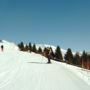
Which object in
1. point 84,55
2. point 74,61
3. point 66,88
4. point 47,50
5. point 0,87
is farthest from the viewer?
point 84,55

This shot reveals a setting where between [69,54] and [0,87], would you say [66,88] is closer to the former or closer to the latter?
[0,87]

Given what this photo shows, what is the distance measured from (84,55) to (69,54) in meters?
12.1

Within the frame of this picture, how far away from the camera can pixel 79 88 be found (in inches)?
420

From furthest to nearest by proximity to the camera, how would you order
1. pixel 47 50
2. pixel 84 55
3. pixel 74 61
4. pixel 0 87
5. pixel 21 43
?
pixel 21 43 < pixel 84 55 < pixel 74 61 < pixel 47 50 < pixel 0 87

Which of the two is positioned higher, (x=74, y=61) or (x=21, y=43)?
(x=21, y=43)

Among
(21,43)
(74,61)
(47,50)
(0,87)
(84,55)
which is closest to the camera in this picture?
(0,87)

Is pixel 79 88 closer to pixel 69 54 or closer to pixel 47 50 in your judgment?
pixel 47 50

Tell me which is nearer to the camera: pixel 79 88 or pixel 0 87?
pixel 0 87

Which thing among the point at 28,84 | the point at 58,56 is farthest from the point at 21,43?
the point at 28,84

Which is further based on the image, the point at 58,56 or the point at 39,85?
the point at 58,56

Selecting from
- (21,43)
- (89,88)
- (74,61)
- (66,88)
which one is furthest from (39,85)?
(21,43)

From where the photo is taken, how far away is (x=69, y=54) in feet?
342

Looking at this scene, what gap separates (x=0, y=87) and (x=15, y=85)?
900mm

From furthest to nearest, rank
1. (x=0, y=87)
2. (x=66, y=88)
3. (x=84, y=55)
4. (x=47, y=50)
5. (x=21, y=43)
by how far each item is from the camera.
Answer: (x=21, y=43) → (x=84, y=55) → (x=47, y=50) → (x=66, y=88) → (x=0, y=87)
